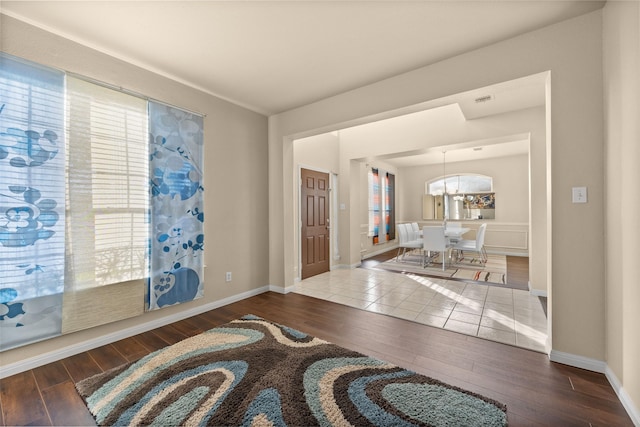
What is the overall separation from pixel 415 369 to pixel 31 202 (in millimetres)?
3278

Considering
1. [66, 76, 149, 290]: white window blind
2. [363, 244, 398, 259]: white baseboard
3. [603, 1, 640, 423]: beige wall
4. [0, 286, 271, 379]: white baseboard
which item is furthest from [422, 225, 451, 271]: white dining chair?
[66, 76, 149, 290]: white window blind

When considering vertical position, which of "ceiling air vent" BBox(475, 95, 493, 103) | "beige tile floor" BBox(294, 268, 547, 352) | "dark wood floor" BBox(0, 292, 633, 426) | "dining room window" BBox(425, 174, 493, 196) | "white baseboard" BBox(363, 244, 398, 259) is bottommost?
→ "dark wood floor" BBox(0, 292, 633, 426)

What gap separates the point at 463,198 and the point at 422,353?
7.04 metres

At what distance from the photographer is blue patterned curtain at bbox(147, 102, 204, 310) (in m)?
2.79

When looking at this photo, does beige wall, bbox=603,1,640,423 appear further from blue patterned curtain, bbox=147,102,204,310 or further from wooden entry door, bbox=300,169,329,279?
wooden entry door, bbox=300,169,329,279

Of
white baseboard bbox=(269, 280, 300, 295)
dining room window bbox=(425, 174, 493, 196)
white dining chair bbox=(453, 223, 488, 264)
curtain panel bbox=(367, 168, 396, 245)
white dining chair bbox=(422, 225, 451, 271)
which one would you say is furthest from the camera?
dining room window bbox=(425, 174, 493, 196)

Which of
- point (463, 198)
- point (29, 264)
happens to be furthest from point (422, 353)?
point (463, 198)

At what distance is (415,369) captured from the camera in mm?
2039

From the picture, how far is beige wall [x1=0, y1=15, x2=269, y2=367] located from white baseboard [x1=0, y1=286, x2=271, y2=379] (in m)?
0.03

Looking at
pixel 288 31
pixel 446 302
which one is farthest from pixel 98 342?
pixel 446 302

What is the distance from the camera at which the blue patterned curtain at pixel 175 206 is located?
2785 millimetres

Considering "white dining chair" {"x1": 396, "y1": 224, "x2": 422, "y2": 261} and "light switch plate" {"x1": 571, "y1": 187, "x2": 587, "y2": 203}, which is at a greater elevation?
"light switch plate" {"x1": 571, "y1": 187, "x2": 587, "y2": 203}

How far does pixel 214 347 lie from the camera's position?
92.2 inches

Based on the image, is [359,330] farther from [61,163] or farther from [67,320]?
[61,163]
